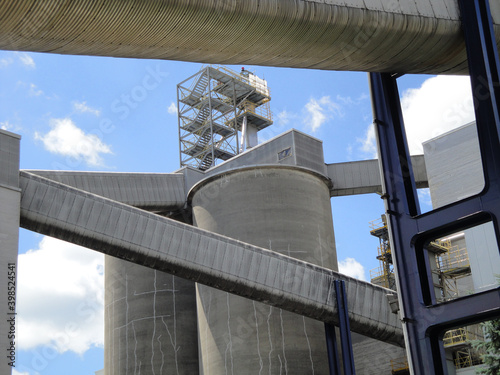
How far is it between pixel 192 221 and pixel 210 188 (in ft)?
8.23

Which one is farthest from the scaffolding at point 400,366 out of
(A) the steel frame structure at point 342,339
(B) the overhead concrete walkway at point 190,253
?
(A) the steel frame structure at point 342,339

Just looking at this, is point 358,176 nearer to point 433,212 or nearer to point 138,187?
point 138,187

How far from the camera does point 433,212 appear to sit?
15023 millimetres

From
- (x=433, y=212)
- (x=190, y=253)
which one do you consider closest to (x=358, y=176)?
(x=190, y=253)

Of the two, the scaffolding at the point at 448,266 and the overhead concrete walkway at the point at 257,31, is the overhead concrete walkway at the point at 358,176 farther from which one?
the overhead concrete walkway at the point at 257,31

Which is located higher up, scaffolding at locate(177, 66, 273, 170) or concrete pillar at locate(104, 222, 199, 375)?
scaffolding at locate(177, 66, 273, 170)

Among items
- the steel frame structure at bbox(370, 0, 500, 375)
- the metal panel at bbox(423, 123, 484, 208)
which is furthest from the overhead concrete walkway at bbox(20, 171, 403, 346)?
the metal panel at bbox(423, 123, 484, 208)

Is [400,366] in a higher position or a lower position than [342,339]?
lower

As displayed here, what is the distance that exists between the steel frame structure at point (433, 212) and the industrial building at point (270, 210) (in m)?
0.04

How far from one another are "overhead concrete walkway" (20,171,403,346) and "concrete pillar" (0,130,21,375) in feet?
1.46

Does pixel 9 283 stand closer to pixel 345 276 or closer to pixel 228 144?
pixel 345 276

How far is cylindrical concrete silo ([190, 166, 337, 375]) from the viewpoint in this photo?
73.8ft

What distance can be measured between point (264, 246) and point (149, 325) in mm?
7803

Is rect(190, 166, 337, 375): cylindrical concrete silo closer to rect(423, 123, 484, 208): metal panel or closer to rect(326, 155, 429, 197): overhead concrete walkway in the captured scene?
rect(326, 155, 429, 197): overhead concrete walkway
